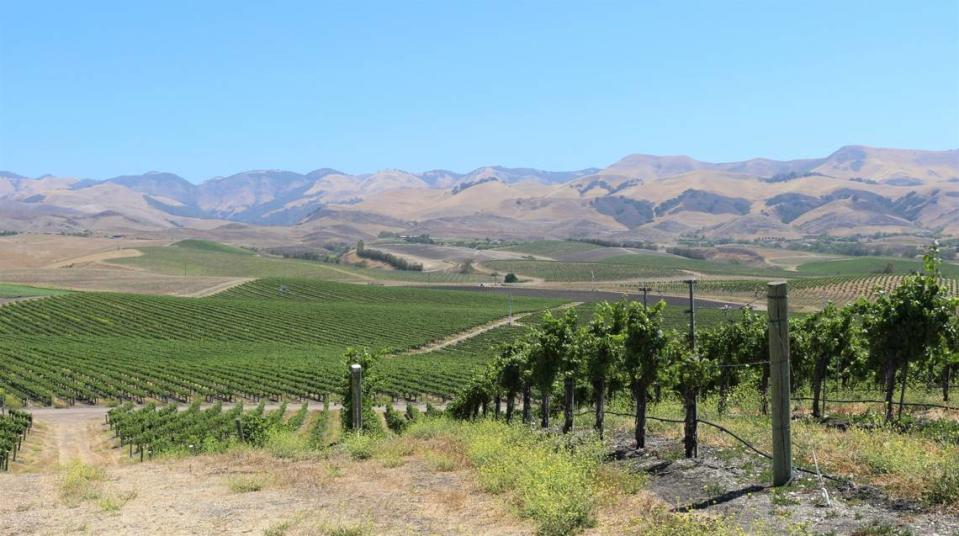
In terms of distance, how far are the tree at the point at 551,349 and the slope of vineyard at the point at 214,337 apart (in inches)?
526

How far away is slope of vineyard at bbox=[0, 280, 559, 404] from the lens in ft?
254

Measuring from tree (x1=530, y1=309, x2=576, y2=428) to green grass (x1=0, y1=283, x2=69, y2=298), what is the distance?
139004 millimetres

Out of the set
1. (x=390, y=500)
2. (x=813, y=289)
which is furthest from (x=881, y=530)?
(x=813, y=289)

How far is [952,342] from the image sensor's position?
27000 millimetres

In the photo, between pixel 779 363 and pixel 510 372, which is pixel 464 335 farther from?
pixel 779 363

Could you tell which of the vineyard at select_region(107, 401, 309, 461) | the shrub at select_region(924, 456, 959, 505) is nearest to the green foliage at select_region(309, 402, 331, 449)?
the vineyard at select_region(107, 401, 309, 461)

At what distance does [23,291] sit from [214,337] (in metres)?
71.0

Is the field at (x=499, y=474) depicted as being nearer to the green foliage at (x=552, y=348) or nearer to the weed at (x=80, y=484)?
the weed at (x=80, y=484)

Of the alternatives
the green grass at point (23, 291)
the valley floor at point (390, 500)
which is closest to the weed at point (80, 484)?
the valley floor at point (390, 500)

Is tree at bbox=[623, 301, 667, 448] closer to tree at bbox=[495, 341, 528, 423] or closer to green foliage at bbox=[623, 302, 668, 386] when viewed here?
green foliage at bbox=[623, 302, 668, 386]

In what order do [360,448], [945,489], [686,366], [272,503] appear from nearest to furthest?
[945,489], [272,503], [686,366], [360,448]

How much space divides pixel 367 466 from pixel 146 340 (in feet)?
328

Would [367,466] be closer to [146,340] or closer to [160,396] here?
[160,396]

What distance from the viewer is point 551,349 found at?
3572cm
